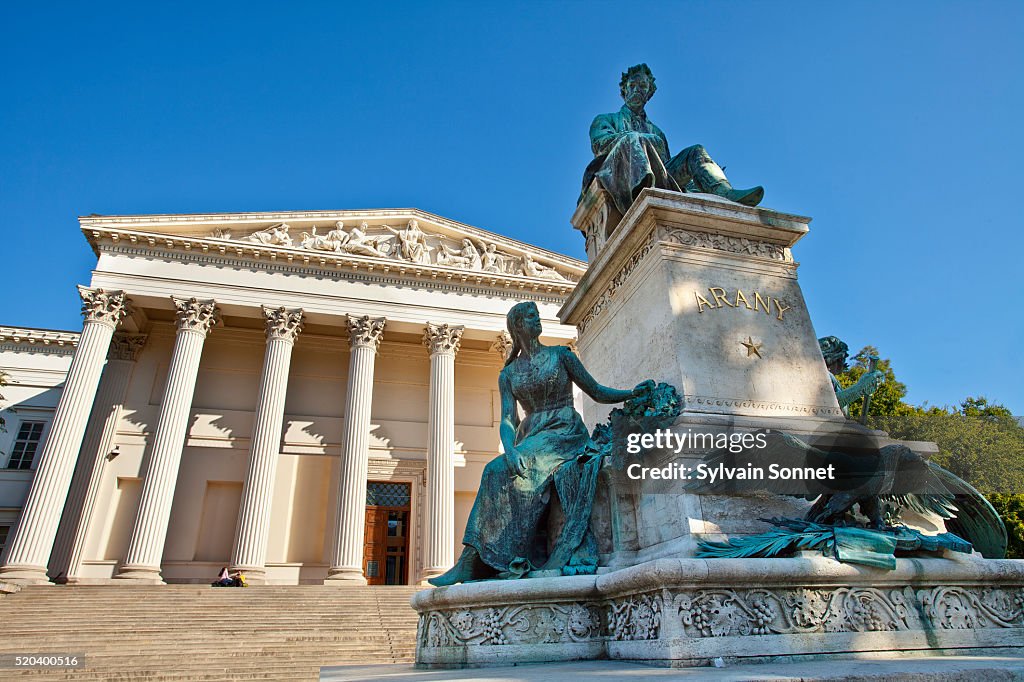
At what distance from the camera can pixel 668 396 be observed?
3715 mm

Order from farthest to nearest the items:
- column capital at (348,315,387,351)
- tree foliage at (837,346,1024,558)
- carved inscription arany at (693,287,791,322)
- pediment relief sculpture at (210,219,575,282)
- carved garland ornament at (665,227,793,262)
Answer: pediment relief sculpture at (210,219,575,282), column capital at (348,315,387,351), tree foliage at (837,346,1024,558), carved garland ornament at (665,227,793,262), carved inscription arany at (693,287,791,322)

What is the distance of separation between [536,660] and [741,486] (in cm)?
149

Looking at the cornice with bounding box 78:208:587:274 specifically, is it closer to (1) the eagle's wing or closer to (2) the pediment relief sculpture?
(2) the pediment relief sculpture

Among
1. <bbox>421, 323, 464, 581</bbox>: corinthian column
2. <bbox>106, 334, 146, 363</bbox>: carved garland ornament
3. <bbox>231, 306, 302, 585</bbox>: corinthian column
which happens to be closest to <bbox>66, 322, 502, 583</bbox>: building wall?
<bbox>106, 334, 146, 363</bbox>: carved garland ornament

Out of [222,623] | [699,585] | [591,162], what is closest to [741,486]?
[699,585]

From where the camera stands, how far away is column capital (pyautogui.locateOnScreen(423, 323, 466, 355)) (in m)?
24.2

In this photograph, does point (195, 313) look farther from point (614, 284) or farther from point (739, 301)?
point (739, 301)

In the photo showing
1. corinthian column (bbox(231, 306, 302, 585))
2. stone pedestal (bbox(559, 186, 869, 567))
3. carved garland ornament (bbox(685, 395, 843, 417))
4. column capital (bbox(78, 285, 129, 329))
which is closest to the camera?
stone pedestal (bbox(559, 186, 869, 567))

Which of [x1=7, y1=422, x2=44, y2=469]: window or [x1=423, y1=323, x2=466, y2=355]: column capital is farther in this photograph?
[x1=7, y1=422, x2=44, y2=469]: window

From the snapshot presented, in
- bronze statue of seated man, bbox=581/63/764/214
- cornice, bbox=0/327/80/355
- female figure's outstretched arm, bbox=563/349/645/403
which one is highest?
cornice, bbox=0/327/80/355

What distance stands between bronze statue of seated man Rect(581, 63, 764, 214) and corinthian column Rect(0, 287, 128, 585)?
20026mm

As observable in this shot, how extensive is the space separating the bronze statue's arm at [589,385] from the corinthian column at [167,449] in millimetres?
18784

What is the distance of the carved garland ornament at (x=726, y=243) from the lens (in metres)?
4.63

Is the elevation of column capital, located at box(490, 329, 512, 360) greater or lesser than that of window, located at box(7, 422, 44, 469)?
greater
